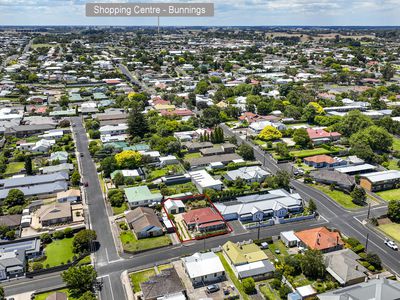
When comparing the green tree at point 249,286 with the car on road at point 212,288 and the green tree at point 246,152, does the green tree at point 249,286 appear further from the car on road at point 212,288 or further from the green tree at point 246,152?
the green tree at point 246,152

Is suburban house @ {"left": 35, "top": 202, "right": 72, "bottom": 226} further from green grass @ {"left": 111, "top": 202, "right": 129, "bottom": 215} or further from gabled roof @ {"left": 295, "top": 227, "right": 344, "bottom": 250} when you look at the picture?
gabled roof @ {"left": 295, "top": 227, "right": 344, "bottom": 250}

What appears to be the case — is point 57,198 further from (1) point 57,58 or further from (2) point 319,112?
(1) point 57,58

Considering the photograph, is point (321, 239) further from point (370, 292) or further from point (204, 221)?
point (204, 221)

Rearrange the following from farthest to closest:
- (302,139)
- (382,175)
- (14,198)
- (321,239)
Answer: (302,139) → (382,175) → (14,198) → (321,239)

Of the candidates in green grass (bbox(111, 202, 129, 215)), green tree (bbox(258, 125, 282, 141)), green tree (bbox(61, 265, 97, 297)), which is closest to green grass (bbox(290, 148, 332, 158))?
green tree (bbox(258, 125, 282, 141))

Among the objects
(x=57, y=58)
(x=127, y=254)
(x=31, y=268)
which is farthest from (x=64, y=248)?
(x=57, y=58)

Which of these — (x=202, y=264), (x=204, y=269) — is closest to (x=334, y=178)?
(x=202, y=264)

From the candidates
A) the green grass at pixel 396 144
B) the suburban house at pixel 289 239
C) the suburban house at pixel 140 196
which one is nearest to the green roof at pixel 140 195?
the suburban house at pixel 140 196
